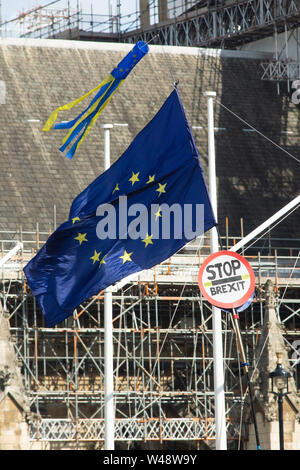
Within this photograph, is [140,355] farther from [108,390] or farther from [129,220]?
[129,220]

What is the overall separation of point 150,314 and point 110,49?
482 inches

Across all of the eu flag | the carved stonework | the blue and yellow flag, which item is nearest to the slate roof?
the carved stonework

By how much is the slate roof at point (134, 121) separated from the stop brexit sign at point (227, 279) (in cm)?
1574

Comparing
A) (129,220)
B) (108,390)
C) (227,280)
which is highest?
(129,220)

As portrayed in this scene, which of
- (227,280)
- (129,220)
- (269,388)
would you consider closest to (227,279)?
(227,280)

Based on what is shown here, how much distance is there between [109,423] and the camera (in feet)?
90.4

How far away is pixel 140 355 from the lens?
39.8m

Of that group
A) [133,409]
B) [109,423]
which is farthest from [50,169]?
[109,423]

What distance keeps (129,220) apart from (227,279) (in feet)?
7.44

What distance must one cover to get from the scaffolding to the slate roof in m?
2.62

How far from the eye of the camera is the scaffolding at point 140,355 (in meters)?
37.8

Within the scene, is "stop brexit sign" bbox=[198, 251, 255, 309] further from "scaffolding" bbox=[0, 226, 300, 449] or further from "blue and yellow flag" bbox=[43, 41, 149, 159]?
"scaffolding" bbox=[0, 226, 300, 449]

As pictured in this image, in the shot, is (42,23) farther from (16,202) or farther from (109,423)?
(109,423)

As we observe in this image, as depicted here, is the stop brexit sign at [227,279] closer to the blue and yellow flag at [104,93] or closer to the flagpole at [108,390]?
the flagpole at [108,390]
